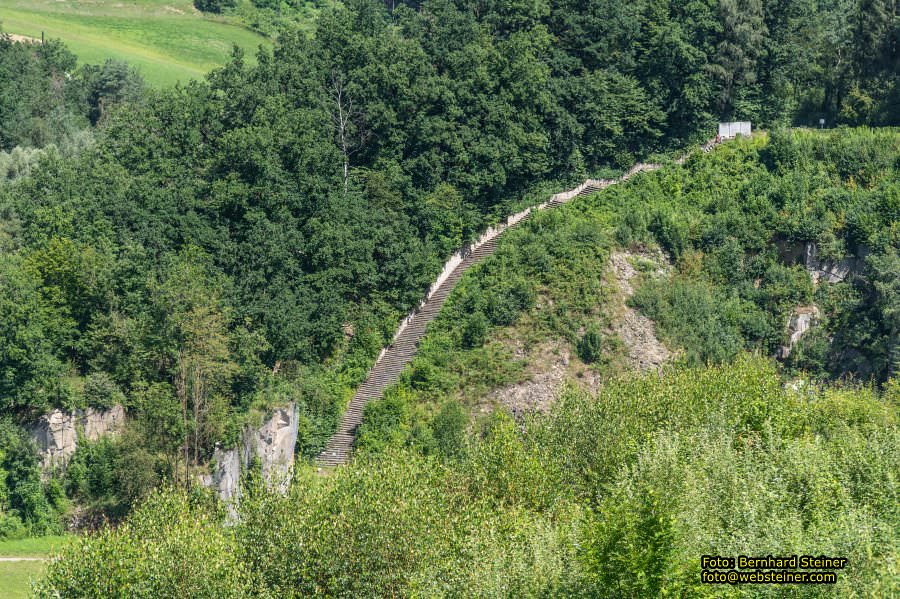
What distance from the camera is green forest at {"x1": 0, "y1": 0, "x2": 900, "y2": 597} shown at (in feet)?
159

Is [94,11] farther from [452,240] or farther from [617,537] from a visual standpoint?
[617,537]

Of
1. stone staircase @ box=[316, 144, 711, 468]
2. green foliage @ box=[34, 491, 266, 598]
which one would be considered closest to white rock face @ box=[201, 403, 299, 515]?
stone staircase @ box=[316, 144, 711, 468]

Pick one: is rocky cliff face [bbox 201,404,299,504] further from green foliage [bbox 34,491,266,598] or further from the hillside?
green foliage [bbox 34,491,266,598]

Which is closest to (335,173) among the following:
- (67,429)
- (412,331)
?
(412,331)

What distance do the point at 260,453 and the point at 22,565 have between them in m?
12.8

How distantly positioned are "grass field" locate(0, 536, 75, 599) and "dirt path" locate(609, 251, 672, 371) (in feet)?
101

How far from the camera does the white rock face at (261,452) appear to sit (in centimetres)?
6581

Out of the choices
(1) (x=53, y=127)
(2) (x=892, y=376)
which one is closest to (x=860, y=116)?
(2) (x=892, y=376)

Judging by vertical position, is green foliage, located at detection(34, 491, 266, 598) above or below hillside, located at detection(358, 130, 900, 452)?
below

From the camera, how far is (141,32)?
427 feet

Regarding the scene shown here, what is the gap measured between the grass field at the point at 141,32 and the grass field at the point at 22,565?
60.0 metres

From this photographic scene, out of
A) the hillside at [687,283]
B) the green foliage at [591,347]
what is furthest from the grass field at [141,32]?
the green foliage at [591,347]

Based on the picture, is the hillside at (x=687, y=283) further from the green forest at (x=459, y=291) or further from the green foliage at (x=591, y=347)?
the green forest at (x=459, y=291)

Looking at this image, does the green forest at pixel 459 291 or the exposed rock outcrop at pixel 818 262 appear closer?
A: the green forest at pixel 459 291
